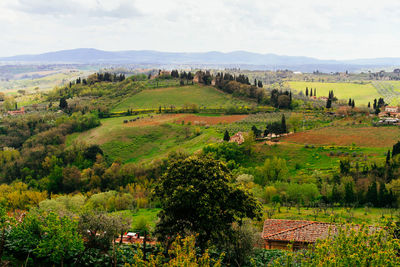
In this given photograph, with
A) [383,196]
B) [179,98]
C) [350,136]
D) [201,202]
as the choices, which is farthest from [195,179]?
[179,98]

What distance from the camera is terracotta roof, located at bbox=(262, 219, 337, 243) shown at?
28839mm

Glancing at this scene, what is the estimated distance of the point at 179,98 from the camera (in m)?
132

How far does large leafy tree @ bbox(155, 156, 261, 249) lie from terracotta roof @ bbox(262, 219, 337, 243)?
9.40m

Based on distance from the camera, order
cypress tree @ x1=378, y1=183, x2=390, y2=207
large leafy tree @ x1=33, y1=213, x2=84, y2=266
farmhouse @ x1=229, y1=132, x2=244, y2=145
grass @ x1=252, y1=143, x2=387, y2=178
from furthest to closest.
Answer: farmhouse @ x1=229, y1=132, x2=244, y2=145
grass @ x1=252, y1=143, x2=387, y2=178
cypress tree @ x1=378, y1=183, x2=390, y2=207
large leafy tree @ x1=33, y1=213, x2=84, y2=266

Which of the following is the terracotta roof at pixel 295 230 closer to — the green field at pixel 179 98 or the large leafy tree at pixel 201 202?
the large leafy tree at pixel 201 202

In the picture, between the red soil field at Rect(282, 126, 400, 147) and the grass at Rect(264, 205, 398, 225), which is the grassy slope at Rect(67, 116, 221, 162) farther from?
the grass at Rect(264, 205, 398, 225)

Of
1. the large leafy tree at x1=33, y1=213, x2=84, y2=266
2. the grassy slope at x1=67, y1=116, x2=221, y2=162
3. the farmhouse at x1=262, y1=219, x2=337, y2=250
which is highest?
the large leafy tree at x1=33, y1=213, x2=84, y2=266

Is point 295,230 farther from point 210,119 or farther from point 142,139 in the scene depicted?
point 210,119

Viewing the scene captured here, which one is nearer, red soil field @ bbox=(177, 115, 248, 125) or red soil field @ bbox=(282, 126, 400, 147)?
red soil field @ bbox=(282, 126, 400, 147)

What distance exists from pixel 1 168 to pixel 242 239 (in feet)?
262

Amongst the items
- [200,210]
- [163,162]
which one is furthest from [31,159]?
[200,210]

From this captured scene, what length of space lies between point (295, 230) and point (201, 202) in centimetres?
1449

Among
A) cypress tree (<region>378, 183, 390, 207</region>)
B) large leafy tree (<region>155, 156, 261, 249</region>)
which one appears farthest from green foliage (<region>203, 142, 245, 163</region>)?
large leafy tree (<region>155, 156, 261, 249</region>)

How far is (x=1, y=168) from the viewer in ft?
266
